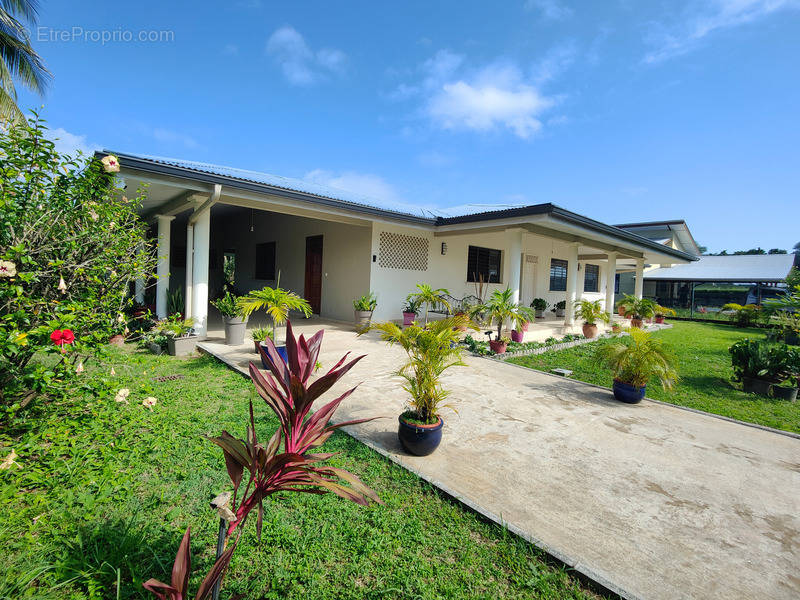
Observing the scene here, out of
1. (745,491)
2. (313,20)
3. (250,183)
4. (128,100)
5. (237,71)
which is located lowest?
(745,491)

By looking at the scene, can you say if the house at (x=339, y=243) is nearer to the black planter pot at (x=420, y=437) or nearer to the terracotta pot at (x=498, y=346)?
the terracotta pot at (x=498, y=346)

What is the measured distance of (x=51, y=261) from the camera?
2340mm

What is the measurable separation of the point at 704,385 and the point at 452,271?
23.9 ft

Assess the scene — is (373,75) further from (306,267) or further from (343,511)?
(343,511)

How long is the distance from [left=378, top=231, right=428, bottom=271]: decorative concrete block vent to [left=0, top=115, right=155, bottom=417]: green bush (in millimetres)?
7417

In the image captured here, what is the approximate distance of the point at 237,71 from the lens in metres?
7.58

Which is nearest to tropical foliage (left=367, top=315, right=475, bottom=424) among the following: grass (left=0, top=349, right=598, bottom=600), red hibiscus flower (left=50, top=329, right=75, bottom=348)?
grass (left=0, top=349, right=598, bottom=600)

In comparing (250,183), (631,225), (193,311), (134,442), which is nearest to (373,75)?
(250,183)

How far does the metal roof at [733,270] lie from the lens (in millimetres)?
20016


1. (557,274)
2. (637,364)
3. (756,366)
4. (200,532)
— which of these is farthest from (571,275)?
(200,532)

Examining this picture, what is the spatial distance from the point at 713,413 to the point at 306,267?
418 inches

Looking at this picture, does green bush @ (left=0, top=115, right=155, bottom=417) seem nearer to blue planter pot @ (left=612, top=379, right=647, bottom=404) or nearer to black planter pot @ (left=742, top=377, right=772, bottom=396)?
blue planter pot @ (left=612, top=379, right=647, bottom=404)

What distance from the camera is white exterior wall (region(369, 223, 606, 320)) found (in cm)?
1010

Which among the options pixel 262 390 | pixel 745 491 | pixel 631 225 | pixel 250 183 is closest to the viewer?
pixel 262 390
